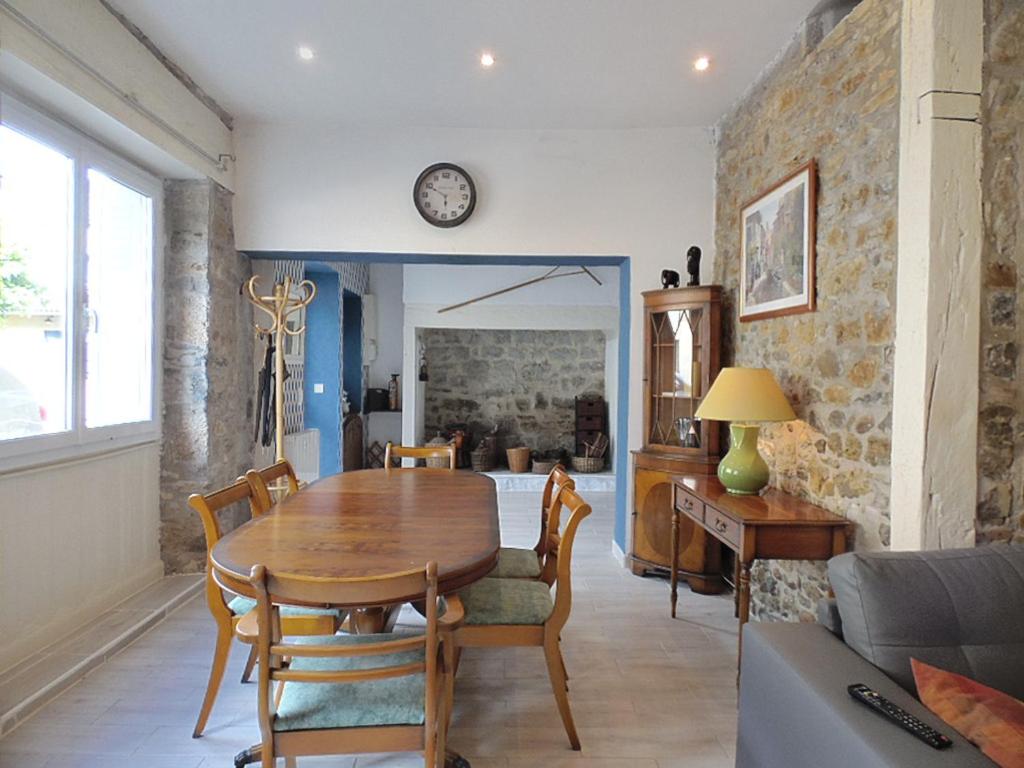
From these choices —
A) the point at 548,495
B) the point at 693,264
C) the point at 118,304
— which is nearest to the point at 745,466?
the point at 548,495

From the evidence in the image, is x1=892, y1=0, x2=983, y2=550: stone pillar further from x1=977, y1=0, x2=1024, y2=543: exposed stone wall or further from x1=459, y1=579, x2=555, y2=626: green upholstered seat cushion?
x1=459, y1=579, x2=555, y2=626: green upholstered seat cushion

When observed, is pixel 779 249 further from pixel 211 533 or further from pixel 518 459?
pixel 518 459

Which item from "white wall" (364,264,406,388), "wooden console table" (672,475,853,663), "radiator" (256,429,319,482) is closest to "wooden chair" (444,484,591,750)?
"wooden console table" (672,475,853,663)

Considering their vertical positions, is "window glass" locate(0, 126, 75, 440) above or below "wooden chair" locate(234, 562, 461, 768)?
above

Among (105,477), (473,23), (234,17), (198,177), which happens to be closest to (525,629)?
(105,477)

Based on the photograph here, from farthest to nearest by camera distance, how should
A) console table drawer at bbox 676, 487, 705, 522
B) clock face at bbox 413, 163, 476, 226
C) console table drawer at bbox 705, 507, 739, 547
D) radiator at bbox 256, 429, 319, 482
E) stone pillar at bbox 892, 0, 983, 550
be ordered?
radiator at bbox 256, 429, 319, 482
clock face at bbox 413, 163, 476, 226
console table drawer at bbox 676, 487, 705, 522
console table drawer at bbox 705, 507, 739, 547
stone pillar at bbox 892, 0, 983, 550

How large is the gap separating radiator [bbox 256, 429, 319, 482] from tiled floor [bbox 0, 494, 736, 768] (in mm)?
2285

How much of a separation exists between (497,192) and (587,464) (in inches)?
147

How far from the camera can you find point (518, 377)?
24.5ft

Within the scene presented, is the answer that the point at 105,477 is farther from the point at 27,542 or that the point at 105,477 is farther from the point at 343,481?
the point at 343,481

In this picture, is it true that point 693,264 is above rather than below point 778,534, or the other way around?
above

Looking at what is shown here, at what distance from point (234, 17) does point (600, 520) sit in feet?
14.7

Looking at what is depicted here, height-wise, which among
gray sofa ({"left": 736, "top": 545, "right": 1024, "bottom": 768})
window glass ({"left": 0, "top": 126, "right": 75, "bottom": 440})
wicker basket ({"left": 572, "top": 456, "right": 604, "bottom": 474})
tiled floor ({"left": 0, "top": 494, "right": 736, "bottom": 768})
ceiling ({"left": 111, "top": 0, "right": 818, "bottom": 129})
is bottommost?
tiled floor ({"left": 0, "top": 494, "right": 736, "bottom": 768})

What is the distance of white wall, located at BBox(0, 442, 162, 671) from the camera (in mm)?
2479
